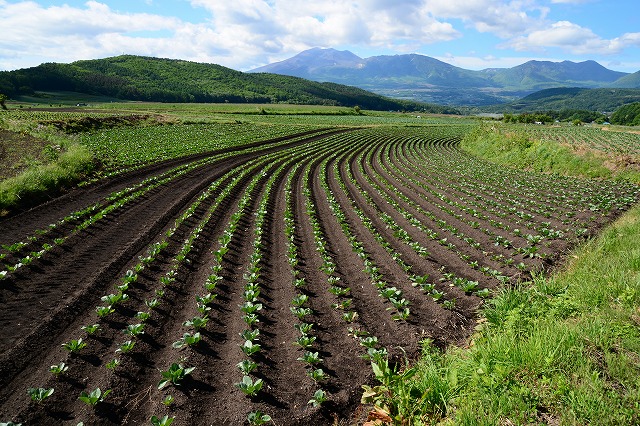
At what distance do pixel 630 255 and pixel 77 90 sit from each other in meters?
188

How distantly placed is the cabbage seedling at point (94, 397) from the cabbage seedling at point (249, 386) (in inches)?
83.1

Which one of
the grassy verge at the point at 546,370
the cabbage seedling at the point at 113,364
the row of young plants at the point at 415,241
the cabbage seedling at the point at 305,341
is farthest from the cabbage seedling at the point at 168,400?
the row of young plants at the point at 415,241

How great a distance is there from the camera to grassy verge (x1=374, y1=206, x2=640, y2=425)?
14.3 feet

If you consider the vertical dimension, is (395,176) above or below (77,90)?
below

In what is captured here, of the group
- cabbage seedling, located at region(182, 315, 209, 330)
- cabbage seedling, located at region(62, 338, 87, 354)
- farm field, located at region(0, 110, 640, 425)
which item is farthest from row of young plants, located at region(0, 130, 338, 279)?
cabbage seedling, located at region(182, 315, 209, 330)

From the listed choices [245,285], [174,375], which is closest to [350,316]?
[245,285]

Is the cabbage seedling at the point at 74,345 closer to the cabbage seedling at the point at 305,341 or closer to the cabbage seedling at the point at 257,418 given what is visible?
the cabbage seedling at the point at 257,418

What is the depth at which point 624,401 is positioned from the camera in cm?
422

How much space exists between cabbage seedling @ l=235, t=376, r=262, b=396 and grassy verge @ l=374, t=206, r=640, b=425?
1.98 metres

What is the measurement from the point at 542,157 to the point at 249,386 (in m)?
36.9

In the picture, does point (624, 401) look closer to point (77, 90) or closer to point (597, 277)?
point (597, 277)

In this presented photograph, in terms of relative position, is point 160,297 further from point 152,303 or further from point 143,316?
point 143,316

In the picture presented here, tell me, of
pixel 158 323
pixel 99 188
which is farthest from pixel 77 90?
pixel 158 323

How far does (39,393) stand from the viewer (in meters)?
5.69
